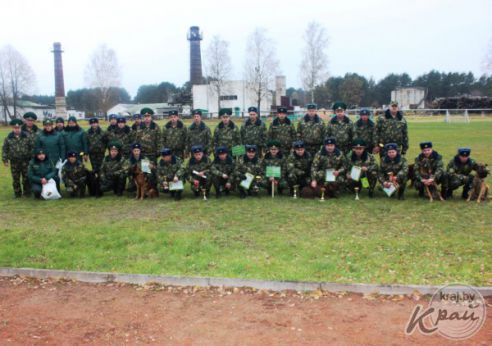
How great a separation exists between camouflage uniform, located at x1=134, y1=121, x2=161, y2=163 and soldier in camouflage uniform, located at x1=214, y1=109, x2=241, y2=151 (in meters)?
1.48

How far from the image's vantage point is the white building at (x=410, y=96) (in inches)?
3056

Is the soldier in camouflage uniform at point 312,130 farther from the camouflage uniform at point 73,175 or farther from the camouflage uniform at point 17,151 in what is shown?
the camouflage uniform at point 17,151

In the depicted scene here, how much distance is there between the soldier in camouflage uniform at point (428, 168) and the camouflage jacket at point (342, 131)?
1637 millimetres

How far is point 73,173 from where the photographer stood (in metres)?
10.4

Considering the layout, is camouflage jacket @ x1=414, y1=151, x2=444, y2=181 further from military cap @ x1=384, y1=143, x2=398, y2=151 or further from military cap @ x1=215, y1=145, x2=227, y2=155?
military cap @ x1=215, y1=145, x2=227, y2=155

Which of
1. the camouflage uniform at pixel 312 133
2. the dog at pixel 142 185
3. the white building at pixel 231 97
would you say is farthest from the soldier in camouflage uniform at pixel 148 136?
the white building at pixel 231 97

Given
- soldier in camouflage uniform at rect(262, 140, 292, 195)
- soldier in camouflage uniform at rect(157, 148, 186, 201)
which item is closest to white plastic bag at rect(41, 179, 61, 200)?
soldier in camouflage uniform at rect(157, 148, 186, 201)

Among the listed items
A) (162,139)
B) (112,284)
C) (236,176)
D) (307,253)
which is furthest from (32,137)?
(307,253)

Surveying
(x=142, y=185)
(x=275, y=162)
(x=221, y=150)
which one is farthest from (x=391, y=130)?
(x=142, y=185)

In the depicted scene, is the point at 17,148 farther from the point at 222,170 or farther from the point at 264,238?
the point at 264,238

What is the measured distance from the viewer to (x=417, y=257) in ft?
19.2

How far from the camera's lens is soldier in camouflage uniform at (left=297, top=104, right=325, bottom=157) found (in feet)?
34.4

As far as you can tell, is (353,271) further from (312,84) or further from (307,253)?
(312,84)

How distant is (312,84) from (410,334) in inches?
2011
